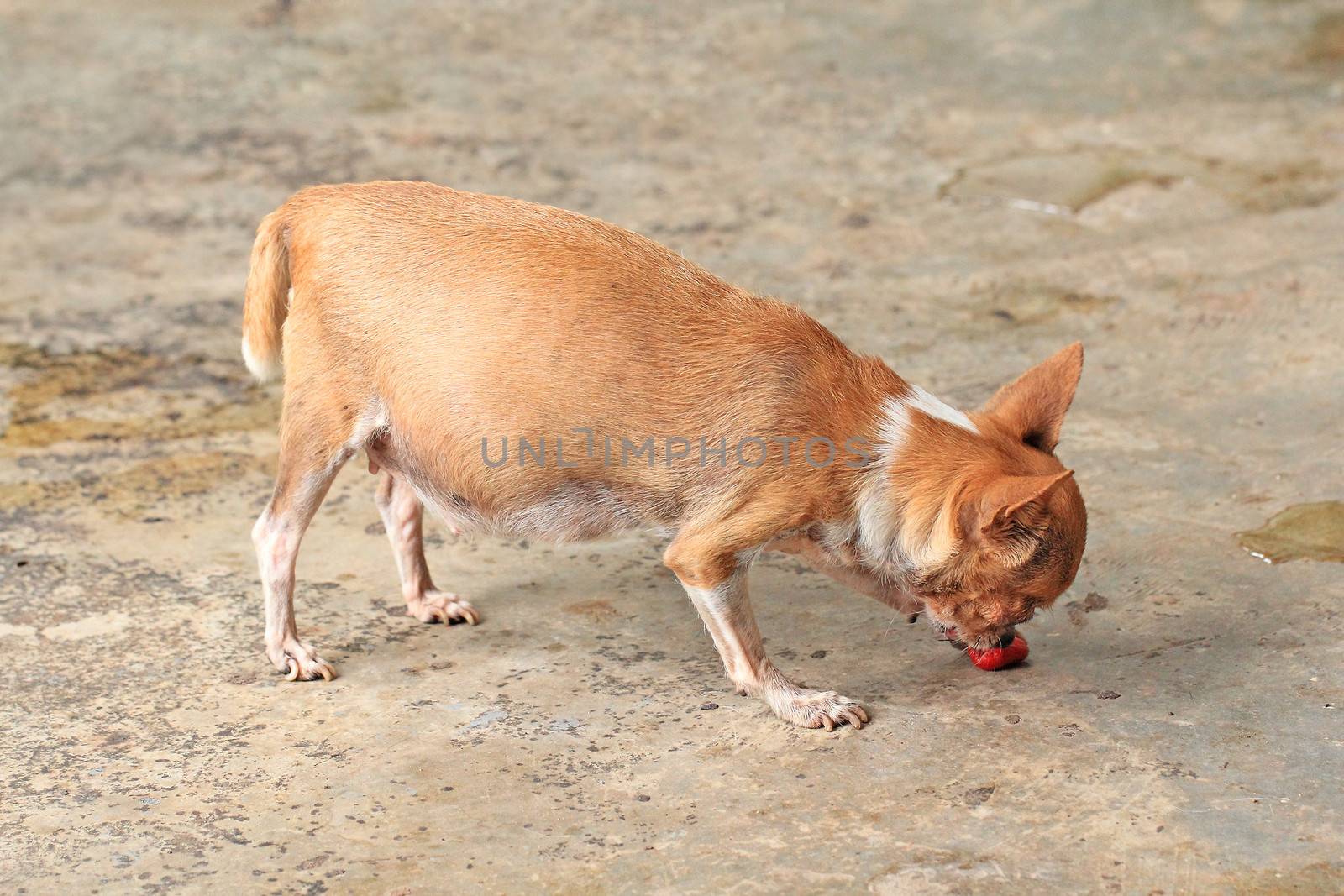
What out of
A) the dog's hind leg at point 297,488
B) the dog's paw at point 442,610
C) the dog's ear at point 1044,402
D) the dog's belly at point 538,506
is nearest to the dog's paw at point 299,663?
the dog's hind leg at point 297,488

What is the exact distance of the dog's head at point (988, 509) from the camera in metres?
4.11

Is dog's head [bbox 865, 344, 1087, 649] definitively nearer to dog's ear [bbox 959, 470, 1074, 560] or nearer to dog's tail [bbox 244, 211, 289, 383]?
dog's ear [bbox 959, 470, 1074, 560]

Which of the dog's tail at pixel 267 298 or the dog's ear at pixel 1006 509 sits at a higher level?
the dog's tail at pixel 267 298

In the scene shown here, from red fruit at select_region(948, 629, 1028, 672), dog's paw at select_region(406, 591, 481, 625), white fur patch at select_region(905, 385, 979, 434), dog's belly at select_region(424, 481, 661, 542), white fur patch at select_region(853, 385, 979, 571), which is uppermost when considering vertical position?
white fur patch at select_region(905, 385, 979, 434)

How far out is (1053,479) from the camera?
151 inches

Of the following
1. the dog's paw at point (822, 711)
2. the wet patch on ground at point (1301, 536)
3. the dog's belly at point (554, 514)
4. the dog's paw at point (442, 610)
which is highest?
the dog's belly at point (554, 514)

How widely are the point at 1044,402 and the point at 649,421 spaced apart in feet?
3.71

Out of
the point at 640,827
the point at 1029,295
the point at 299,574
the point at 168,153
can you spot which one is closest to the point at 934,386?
the point at 1029,295

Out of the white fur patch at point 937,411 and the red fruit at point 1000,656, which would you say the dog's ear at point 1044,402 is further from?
the red fruit at point 1000,656

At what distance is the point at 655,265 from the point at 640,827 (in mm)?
1626

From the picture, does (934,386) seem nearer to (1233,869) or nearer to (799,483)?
(799,483)

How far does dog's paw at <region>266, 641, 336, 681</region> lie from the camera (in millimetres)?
4711

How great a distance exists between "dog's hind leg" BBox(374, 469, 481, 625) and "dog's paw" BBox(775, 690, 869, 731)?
3.98 feet

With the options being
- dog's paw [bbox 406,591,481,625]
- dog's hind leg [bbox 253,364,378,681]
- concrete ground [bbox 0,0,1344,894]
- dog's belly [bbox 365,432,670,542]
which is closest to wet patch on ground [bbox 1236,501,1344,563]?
concrete ground [bbox 0,0,1344,894]
